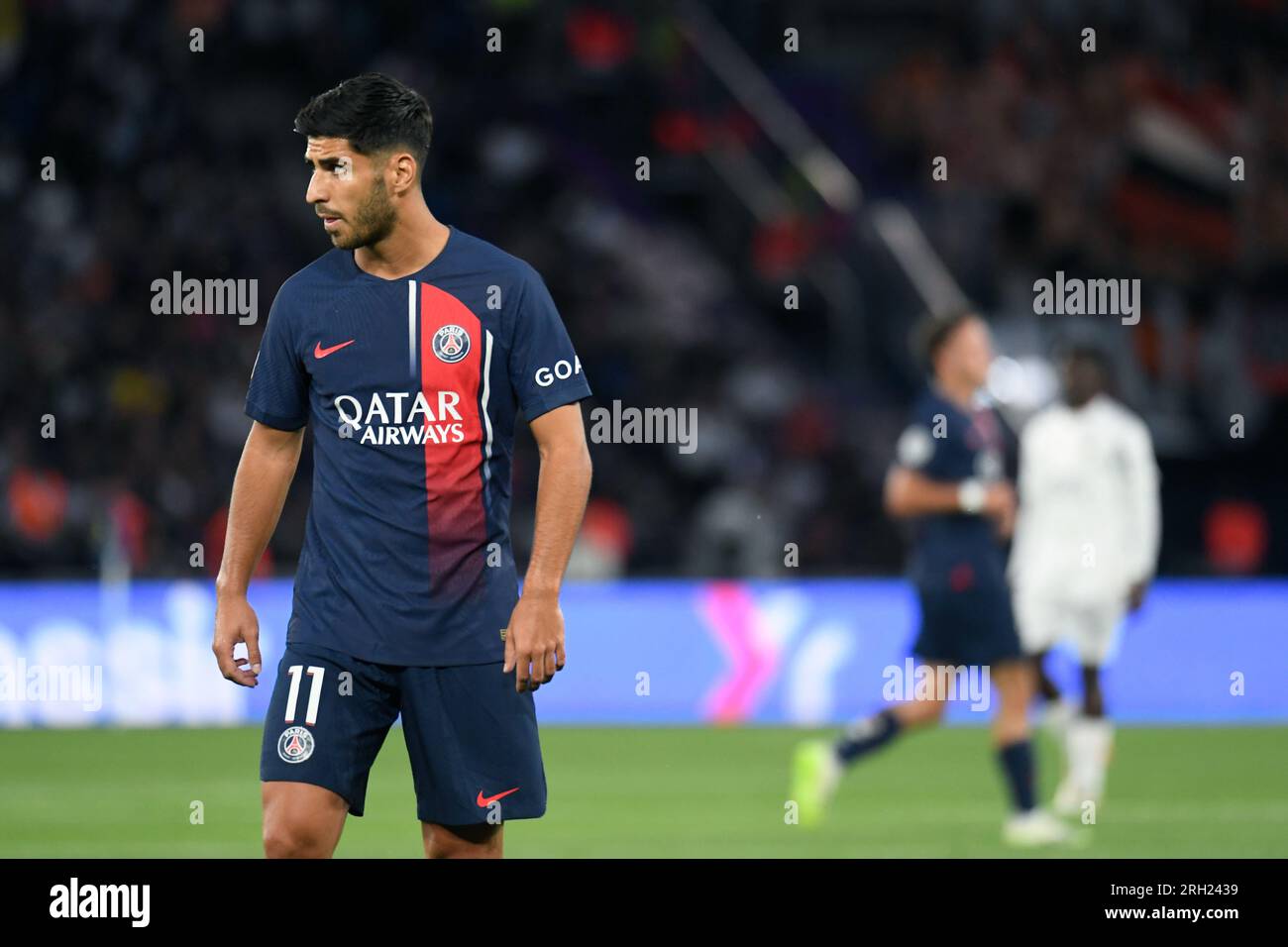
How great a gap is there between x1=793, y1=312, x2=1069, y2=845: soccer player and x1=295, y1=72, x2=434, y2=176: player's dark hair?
457 centimetres

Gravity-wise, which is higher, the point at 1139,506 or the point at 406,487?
the point at 406,487

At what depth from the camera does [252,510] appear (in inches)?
206

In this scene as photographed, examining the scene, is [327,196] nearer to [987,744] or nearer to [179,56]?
[987,744]

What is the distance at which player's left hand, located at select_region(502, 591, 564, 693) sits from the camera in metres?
4.90

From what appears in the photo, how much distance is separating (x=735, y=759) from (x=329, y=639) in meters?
7.42

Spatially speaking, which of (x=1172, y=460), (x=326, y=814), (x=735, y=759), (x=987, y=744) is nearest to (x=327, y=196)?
(x=326, y=814)

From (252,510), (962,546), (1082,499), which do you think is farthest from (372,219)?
(1082,499)

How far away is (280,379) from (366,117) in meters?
0.62

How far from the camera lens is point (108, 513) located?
15828 mm

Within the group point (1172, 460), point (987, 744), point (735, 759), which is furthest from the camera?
point (1172, 460)

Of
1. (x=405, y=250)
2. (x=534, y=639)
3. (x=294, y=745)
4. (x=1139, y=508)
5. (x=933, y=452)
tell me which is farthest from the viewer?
(x=1139, y=508)

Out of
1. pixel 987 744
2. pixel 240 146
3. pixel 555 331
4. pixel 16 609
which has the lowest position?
pixel 987 744

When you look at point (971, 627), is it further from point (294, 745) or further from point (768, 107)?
point (768, 107)

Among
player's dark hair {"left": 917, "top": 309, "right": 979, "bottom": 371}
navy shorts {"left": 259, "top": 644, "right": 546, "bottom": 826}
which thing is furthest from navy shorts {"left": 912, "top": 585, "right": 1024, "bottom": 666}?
navy shorts {"left": 259, "top": 644, "right": 546, "bottom": 826}
